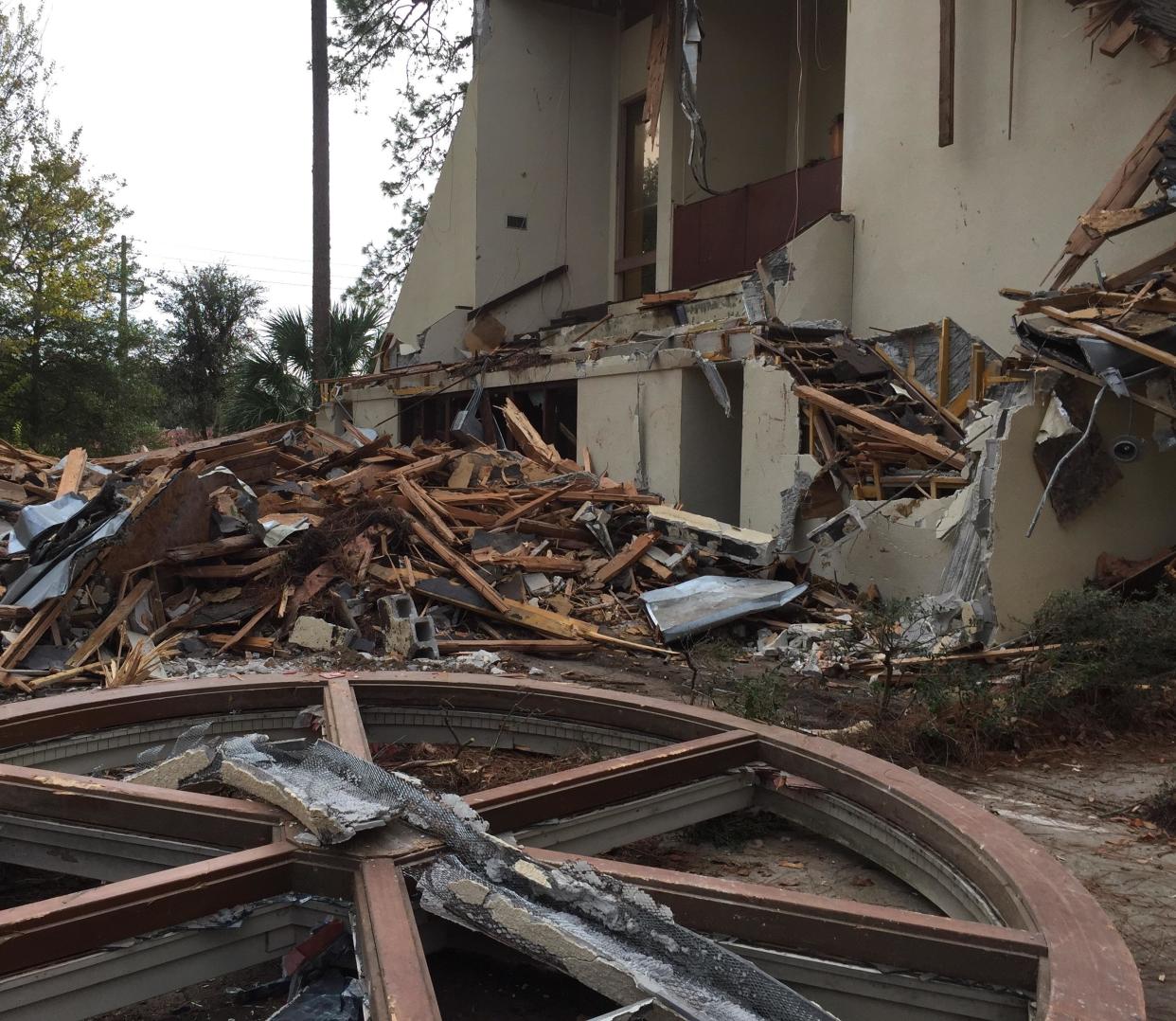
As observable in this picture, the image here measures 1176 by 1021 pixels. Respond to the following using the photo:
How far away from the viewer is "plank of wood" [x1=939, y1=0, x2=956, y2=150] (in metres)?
10.8

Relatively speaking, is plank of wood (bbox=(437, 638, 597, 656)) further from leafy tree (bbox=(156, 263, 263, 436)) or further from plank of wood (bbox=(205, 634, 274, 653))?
leafy tree (bbox=(156, 263, 263, 436))

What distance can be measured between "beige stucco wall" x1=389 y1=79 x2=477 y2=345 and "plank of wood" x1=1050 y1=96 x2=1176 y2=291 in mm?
12108

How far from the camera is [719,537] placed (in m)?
9.98

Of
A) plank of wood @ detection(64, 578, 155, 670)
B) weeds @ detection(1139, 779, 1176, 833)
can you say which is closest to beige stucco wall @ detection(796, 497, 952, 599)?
weeds @ detection(1139, 779, 1176, 833)

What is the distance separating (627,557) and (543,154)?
11892 mm

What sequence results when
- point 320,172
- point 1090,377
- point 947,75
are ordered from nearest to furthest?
point 1090,377, point 947,75, point 320,172

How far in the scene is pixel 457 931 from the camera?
2.04 meters

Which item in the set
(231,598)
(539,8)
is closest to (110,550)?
(231,598)

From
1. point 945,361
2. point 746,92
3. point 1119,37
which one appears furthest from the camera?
point 746,92

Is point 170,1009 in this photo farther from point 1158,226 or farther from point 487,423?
point 487,423

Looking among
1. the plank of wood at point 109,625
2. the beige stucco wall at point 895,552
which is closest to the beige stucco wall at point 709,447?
the beige stucco wall at point 895,552

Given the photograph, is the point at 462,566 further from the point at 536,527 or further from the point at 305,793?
the point at 305,793

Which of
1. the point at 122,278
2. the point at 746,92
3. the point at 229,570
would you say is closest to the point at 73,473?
the point at 229,570

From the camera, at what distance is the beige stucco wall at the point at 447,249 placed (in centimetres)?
1886
